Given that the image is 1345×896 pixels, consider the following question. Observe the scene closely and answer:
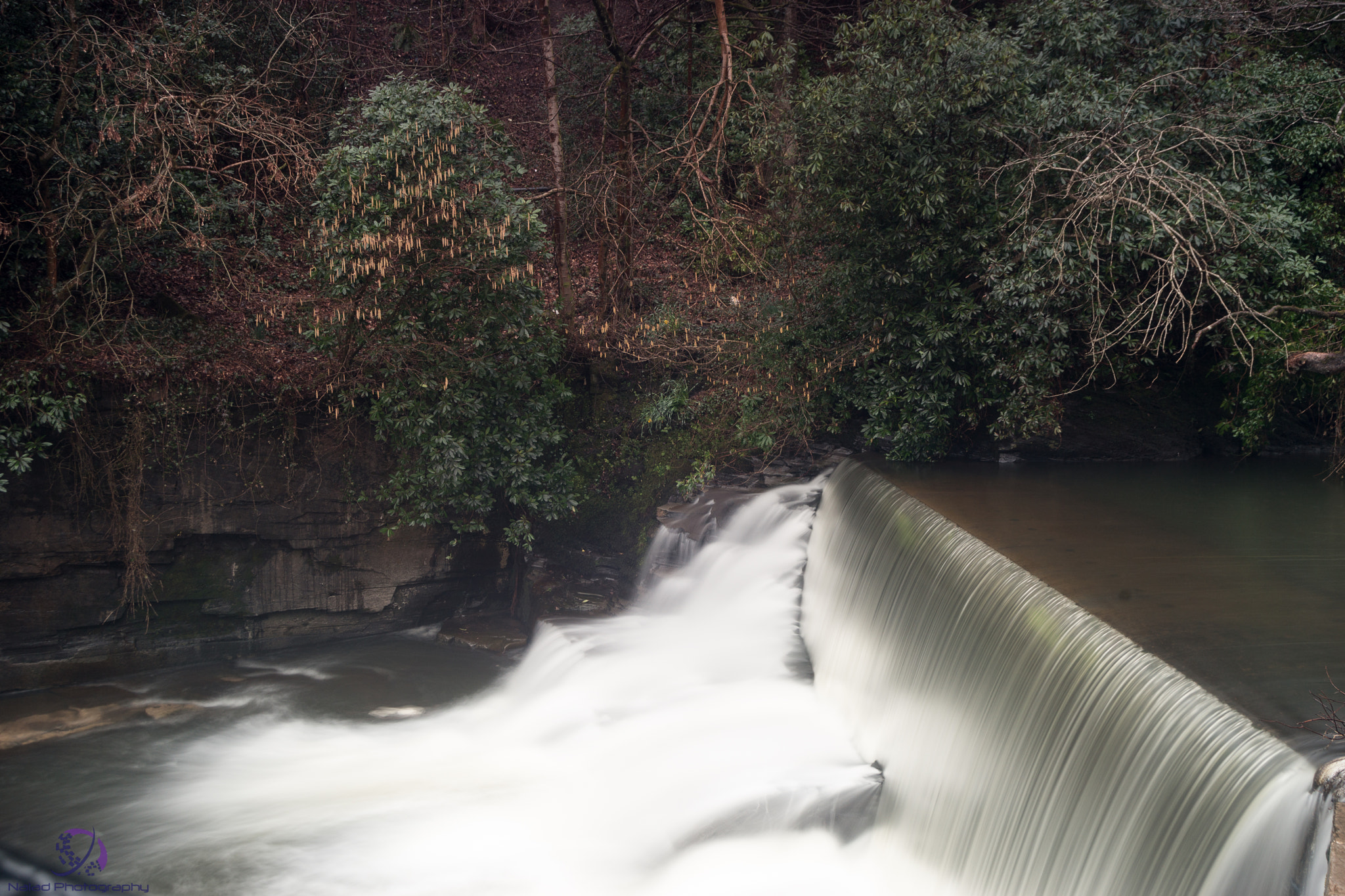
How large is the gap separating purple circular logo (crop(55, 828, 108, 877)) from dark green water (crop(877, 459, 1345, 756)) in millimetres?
7407

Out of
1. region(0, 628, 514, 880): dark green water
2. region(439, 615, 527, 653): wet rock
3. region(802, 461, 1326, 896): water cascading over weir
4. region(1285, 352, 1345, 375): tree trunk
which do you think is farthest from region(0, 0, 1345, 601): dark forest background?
region(802, 461, 1326, 896): water cascading over weir

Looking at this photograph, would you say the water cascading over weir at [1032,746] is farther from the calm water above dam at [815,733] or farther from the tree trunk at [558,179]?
the tree trunk at [558,179]

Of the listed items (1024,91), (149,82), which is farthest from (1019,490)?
(149,82)

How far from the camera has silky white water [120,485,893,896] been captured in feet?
22.0

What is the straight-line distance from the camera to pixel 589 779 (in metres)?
7.93

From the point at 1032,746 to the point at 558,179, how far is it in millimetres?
9270

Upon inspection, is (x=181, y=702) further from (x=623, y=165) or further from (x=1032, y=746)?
(x=1032, y=746)

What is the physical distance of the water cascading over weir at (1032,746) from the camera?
3.92 meters

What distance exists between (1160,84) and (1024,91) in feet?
5.32

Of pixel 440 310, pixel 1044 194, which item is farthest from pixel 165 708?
pixel 1044 194

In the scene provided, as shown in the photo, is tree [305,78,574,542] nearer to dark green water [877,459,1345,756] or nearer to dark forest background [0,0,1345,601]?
dark forest background [0,0,1345,601]

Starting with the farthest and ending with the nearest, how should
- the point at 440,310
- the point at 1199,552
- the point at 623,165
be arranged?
the point at 623,165
the point at 440,310
the point at 1199,552

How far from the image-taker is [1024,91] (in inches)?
369

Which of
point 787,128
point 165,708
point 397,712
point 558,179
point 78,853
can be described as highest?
point 787,128
